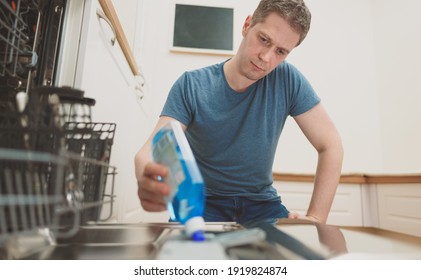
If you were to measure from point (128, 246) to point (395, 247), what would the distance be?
36 centimetres

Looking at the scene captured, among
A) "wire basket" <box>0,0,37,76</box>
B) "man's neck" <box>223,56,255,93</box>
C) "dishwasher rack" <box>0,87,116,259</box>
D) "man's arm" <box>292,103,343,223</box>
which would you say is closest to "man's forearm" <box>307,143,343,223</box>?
"man's arm" <box>292,103,343,223</box>

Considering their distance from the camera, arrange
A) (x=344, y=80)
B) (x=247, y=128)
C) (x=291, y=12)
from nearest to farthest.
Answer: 1. (x=291, y=12)
2. (x=247, y=128)
3. (x=344, y=80)

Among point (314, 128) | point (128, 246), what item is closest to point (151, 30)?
point (314, 128)

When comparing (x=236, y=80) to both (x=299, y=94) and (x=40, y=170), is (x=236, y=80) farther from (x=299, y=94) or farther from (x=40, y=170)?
(x=40, y=170)

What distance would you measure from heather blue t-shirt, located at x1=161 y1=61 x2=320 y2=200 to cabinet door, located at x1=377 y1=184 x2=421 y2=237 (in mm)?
838

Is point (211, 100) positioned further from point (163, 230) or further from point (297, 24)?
point (163, 230)

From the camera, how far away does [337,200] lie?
5.54 feet

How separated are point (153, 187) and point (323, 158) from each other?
658 mm

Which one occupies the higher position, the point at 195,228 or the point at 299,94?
the point at 299,94

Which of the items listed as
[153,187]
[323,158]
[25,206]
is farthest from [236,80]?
[25,206]

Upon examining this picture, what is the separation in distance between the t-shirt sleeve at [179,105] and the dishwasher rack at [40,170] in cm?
39

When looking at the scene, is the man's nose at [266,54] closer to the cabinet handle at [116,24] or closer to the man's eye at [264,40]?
the man's eye at [264,40]

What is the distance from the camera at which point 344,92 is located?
1.89 m

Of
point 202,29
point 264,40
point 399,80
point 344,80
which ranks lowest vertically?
point 264,40
